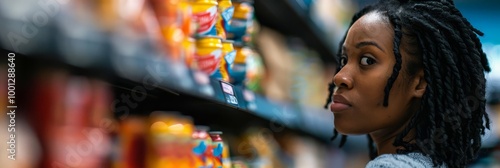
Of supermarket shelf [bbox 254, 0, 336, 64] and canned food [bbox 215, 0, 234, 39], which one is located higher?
supermarket shelf [bbox 254, 0, 336, 64]

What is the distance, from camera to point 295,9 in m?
2.50

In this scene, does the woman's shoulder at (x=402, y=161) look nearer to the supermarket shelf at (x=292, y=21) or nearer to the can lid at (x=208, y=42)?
the can lid at (x=208, y=42)

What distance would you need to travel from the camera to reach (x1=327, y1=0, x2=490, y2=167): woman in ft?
3.94

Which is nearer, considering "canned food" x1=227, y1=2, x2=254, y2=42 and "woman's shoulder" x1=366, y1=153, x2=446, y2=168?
"woman's shoulder" x1=366, y1=153, x2=446, y2=168

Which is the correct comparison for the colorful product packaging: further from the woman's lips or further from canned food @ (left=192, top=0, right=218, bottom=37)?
the woman's lips

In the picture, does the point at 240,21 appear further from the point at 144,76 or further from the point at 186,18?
the point at 144,76

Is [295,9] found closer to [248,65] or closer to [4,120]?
[248,65]

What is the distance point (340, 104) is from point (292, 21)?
1539 millimetres

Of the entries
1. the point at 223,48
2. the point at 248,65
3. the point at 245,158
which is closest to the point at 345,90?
the point at 223,48

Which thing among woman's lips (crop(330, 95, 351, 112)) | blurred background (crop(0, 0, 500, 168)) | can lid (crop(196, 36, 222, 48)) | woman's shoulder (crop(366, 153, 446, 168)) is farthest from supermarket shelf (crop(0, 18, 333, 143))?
woman's shoulder (crop(366, 153, 446, 168))

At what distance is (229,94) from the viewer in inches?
67.7

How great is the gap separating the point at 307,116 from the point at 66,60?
1826mm

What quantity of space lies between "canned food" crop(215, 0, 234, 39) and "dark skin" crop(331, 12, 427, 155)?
0.74 m

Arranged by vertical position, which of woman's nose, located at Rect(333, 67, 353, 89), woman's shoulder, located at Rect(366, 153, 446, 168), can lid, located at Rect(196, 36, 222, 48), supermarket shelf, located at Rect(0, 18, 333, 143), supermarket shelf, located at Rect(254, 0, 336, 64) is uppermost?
supermarket shelf, located at Rect(254, 0, 336, 64)
